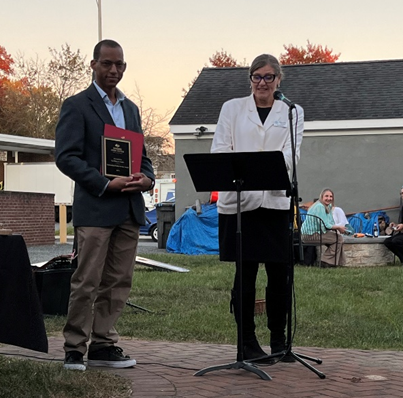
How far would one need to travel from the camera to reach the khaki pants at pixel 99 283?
5.38 metres

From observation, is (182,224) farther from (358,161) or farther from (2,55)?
(2,55)

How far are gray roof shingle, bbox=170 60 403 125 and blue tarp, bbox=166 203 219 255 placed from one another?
386 cm

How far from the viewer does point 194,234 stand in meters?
19.9

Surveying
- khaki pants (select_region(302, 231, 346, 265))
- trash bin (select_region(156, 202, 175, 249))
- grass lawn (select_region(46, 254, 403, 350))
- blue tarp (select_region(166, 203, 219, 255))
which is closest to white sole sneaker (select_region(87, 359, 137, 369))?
grass lawn (select_region(46, 254, 403, 350))

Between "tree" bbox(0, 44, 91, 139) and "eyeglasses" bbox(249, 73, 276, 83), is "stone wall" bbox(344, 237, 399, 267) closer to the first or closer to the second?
"eyeglasses" bbox(249, 73, 276, 83)

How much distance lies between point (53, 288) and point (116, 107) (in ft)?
10.3

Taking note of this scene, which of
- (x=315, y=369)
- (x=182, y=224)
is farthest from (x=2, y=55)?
(x=315, y=369)

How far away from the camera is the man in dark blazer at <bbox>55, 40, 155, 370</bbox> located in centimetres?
536

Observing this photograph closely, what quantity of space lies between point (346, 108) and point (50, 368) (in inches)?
747

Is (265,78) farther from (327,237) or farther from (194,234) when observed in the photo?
(194,234)

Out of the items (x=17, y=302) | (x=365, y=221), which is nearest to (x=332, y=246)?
(x=365, y=221)

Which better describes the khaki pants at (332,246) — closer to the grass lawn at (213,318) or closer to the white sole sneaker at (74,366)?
the grass lawn at (213,318)

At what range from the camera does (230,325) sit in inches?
305

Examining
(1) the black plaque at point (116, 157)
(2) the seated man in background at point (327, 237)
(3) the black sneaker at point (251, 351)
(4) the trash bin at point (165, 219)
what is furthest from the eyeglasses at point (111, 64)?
(4) the trash bin at point (165, 219)
